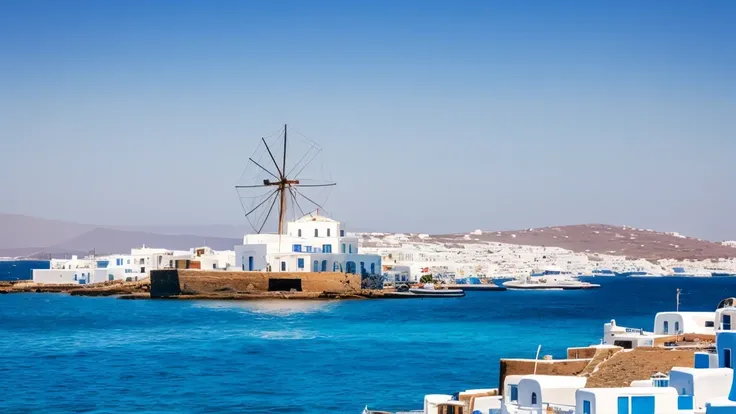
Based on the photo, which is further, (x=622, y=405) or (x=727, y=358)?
(x=727, y=358)

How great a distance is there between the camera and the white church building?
263 feet

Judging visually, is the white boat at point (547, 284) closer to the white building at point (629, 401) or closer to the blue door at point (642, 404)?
the white building at point (629, 401)

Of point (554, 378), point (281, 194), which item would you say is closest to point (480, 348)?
point (554, 378)

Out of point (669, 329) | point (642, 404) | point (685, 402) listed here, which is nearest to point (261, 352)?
point (669, 329)

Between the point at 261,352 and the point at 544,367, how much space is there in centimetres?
2134

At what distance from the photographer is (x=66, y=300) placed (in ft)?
274

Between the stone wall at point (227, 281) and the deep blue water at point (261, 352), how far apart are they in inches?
195

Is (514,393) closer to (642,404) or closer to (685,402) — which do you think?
(685,402)

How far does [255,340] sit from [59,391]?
16695 mm

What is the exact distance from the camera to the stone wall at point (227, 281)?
257ft

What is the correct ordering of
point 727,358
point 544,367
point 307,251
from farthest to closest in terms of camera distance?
point 307,251
point 544,367
point 727,358

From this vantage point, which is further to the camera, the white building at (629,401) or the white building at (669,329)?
the white building at (669,329)

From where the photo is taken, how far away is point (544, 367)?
2288 centimetres

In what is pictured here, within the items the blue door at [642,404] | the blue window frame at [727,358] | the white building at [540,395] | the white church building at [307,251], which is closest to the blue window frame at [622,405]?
the blue door at [642,404]
